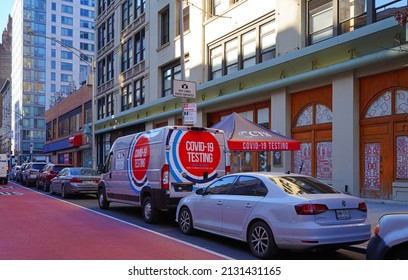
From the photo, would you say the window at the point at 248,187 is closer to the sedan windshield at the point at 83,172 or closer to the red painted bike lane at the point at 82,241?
the red painted bike lane at the point at 82,241

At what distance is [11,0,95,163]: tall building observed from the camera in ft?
343

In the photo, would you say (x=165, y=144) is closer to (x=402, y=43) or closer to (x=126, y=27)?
(x=402, y=43)

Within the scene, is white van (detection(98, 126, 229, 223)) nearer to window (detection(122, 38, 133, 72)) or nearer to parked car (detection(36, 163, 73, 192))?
parked car (detection(36, 163, 73, 192))

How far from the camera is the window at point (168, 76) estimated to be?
90.4ft

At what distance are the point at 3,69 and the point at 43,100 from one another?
253ft

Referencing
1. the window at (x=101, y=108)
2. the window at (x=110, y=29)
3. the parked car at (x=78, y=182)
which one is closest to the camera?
the parked car at (x=78, y=182)

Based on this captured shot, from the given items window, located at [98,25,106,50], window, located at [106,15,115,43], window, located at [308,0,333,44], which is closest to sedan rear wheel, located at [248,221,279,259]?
window, located at [308,0,333,44]

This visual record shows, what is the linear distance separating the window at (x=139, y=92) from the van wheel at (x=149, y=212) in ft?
68.8

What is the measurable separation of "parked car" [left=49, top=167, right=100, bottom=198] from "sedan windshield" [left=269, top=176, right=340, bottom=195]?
505 inches

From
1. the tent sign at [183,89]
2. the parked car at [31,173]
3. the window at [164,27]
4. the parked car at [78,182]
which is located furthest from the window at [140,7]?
the tent sign at [183,89]

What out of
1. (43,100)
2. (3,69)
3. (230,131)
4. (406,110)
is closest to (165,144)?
(230,131)

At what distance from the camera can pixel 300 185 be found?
766cm

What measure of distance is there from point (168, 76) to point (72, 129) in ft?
82.4

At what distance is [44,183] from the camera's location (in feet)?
80.7
